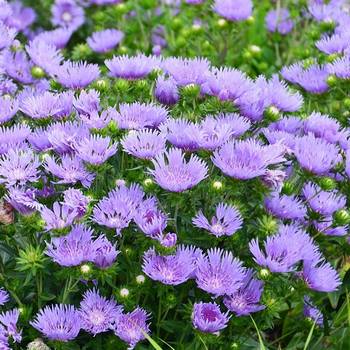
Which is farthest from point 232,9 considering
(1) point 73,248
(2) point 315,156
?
(1) point 73,248

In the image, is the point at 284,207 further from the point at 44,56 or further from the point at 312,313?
the point at 44,56

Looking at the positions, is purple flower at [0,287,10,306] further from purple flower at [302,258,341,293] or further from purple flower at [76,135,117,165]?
purple flower at [302,258,341,293]

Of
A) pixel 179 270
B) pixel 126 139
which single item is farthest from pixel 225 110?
pixel 179 270

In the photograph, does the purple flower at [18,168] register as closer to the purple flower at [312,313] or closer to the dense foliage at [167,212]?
the dense foliage at [167,212]

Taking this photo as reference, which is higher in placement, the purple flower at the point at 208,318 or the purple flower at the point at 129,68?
the purple flower at the point at 129,68

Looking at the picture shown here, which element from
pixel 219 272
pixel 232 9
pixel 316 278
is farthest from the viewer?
pixel 232 9

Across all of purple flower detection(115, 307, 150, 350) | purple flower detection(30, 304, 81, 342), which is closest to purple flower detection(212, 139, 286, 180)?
purple flower detection(115, 307, 150, 350)

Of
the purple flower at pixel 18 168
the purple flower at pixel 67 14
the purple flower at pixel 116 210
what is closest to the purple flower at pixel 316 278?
the purple flower at pixel 116 210
